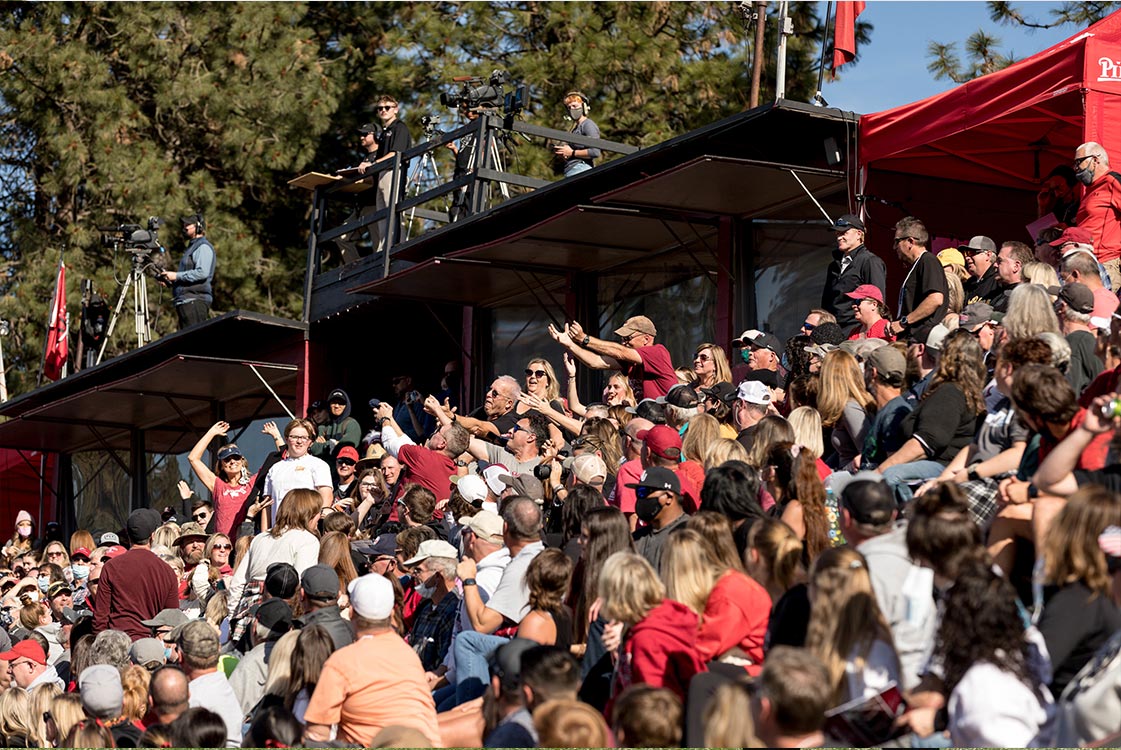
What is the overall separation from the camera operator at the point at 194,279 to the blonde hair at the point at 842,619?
12.7m

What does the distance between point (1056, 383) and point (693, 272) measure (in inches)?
326

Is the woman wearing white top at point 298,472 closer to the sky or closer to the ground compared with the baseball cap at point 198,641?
closer to the sky

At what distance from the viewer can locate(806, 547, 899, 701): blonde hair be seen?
5.04 m

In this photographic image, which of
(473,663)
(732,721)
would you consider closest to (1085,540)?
(732,721)

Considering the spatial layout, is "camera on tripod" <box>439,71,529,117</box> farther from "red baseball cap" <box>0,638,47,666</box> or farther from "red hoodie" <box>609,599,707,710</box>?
"red hoodie" <box>609,599,707,710</box>

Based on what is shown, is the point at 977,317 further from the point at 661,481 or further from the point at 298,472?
the point at 298,472

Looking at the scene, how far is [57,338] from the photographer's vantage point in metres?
21.7

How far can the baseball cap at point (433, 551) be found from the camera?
8367 millimetres

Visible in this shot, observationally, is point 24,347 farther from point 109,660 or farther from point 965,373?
point 965,373

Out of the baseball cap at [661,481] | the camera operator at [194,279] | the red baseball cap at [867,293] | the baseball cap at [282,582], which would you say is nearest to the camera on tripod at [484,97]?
the camera operator at [194,279]

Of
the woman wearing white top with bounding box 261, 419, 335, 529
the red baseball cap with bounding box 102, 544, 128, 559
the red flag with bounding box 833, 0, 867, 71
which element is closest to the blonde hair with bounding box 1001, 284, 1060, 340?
the red flag with bounding box 833, 0, 867, 71

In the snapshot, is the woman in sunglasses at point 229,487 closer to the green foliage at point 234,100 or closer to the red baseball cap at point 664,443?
the red baseball cap at point 664,443

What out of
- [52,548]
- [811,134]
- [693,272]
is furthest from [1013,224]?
[52,548]

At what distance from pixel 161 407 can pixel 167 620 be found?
11.3 metres
